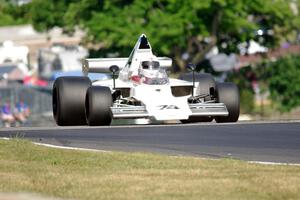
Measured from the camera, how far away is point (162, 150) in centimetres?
1875

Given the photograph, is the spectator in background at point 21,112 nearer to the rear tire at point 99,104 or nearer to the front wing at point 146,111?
the rear tire at point 99,104

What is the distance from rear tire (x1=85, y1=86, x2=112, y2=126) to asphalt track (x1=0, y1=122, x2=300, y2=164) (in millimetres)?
560

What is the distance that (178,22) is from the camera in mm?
60438

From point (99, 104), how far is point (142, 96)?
92cm

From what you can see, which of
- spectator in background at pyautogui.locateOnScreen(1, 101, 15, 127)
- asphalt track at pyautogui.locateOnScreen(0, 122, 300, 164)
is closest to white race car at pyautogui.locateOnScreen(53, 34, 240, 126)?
asphalt track at pyautogui.locateOnScreen(0, 122, 300, 164)

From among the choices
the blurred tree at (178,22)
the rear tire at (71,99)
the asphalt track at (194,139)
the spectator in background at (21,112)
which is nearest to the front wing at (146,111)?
the asphalt track at (194,139)

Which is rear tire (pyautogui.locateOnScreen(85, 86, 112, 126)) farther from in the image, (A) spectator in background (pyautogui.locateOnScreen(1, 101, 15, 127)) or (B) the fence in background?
(B) the fence in background

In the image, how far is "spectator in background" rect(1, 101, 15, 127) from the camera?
48406 mm

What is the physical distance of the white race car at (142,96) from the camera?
24.4 meters

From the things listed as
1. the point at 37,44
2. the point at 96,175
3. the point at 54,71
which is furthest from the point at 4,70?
the point at 96,175

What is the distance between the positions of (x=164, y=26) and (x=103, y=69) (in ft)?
108

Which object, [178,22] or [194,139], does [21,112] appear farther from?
[194,139]

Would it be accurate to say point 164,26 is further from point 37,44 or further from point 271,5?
point 37,44

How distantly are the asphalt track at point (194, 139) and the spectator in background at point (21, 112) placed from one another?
953 inches
